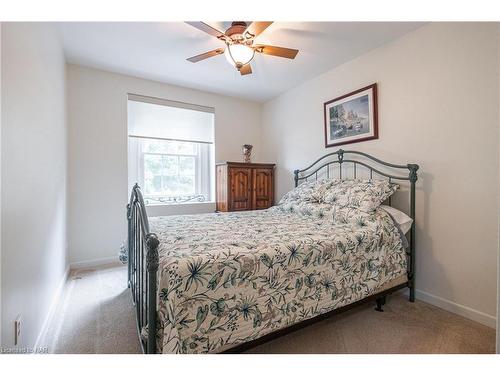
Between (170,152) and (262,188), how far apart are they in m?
1.48

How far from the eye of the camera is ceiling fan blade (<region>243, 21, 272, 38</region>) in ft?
5.55

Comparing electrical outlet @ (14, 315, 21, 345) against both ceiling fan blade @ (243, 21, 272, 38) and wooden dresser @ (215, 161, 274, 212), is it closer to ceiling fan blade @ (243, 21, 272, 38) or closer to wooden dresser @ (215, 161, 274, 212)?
ceiling fan blade @ (243, 21, 272, 38)

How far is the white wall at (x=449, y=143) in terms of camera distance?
1.79 metres

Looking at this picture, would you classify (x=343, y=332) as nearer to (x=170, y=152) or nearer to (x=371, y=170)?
(x=371, y=170)

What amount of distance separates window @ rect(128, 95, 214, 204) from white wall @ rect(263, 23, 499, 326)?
234 cm

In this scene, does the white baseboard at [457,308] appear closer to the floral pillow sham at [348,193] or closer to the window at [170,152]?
the floral pillow sham at [348,193]

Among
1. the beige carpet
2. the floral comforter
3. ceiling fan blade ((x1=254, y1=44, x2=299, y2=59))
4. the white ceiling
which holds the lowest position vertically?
the beige carpet

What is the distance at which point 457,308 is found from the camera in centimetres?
195

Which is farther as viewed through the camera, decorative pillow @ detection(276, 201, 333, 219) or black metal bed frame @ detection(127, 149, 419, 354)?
decorative pillow @ detection(276, 201, 333, 219)

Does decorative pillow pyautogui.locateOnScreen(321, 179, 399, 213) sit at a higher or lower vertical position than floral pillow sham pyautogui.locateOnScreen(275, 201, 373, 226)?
higher

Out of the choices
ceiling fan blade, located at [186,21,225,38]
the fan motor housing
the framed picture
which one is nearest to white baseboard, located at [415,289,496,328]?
the framed picture

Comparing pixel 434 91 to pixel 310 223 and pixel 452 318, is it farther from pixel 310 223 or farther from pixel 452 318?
pixel 452 318

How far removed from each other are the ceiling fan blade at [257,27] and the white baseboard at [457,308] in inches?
102

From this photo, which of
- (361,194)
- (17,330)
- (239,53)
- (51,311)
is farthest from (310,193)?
(51,311)
